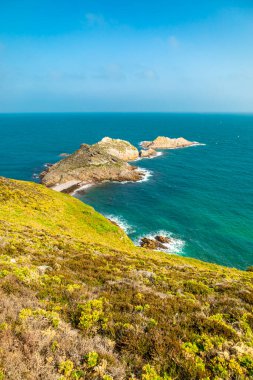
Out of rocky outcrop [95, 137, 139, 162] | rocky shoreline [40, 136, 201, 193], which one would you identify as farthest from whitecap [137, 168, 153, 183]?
rocky outcrop [95, 137, 139, 162]

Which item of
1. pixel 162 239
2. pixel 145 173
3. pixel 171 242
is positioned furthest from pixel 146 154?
pixel 171 242

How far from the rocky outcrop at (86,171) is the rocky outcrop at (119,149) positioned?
19.4 m

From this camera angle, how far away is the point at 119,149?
13712 centimetres

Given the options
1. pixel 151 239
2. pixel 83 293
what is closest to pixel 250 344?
pixel 83 293

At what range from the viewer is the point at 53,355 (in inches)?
356

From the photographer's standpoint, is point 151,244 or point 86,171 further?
point 86,171

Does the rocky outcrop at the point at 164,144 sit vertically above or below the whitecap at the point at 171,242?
above

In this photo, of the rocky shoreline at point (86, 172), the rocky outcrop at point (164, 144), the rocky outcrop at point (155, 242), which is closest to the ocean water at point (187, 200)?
the rocky outcrop at point (155, 242)

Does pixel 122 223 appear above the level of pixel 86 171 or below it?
below

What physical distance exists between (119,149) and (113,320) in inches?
→ 5078

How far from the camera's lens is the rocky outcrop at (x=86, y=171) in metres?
98.0

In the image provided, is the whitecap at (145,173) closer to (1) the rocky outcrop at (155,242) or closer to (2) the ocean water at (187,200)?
(2) the ocean water at (187,200)

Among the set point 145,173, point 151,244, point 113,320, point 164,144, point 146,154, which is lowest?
point 151,244

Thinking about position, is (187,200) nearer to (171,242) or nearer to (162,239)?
(171,242)
